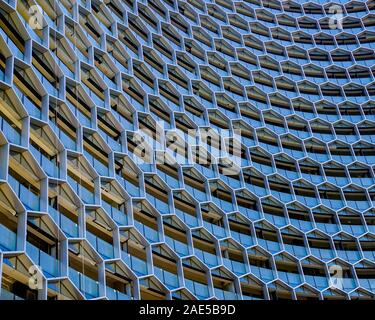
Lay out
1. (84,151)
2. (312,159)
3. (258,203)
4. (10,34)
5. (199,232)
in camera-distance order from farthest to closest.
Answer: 1. (312,159)
2. (258,203)
3. (199,232)
4. (84,151)
5. (10,34)

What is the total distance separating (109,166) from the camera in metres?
35.5

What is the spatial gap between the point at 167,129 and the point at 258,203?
869cm

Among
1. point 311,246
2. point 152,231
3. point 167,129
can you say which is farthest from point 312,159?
point 152,231

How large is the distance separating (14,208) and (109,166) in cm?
1063

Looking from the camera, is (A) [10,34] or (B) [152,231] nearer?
(A) [10,34]

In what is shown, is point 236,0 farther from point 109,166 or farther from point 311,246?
point 109,166

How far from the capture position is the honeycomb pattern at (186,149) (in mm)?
28531

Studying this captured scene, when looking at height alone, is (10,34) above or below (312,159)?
below

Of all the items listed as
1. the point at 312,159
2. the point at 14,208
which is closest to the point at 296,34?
the point at 312,159

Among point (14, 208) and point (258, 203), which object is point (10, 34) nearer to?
point (14, 208)

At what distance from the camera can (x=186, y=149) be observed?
45094mm

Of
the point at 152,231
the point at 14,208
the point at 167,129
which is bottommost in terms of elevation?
the point at 14,208

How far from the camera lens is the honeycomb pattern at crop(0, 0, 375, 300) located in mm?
28531
